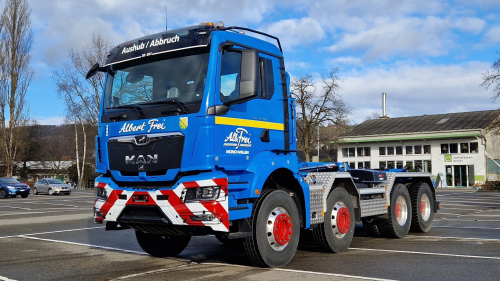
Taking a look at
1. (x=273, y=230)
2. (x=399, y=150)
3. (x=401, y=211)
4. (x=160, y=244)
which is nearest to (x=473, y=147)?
(x=399, y=150)

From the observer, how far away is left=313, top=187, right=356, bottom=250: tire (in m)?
7.99

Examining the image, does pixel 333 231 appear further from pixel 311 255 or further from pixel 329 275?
pixel 329 275

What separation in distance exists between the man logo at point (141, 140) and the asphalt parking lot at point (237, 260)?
174 cm

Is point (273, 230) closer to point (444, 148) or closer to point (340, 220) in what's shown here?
point (340, 220)

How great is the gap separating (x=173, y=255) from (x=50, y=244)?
3092 millimetres

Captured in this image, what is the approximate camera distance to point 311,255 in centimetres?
813

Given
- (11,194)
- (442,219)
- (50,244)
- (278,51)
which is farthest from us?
(11,194)

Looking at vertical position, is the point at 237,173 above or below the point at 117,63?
below

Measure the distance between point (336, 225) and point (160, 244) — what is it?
294 centimetres

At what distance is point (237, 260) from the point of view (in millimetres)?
7711

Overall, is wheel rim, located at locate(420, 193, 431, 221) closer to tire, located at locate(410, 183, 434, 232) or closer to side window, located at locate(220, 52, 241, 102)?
tire, located at locate(410, 183, 434, 232)

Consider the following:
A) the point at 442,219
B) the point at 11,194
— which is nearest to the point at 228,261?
the point at 442,219

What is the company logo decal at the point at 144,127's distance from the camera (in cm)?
640

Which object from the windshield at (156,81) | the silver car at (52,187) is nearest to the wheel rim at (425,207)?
the windshield at (156,81)
